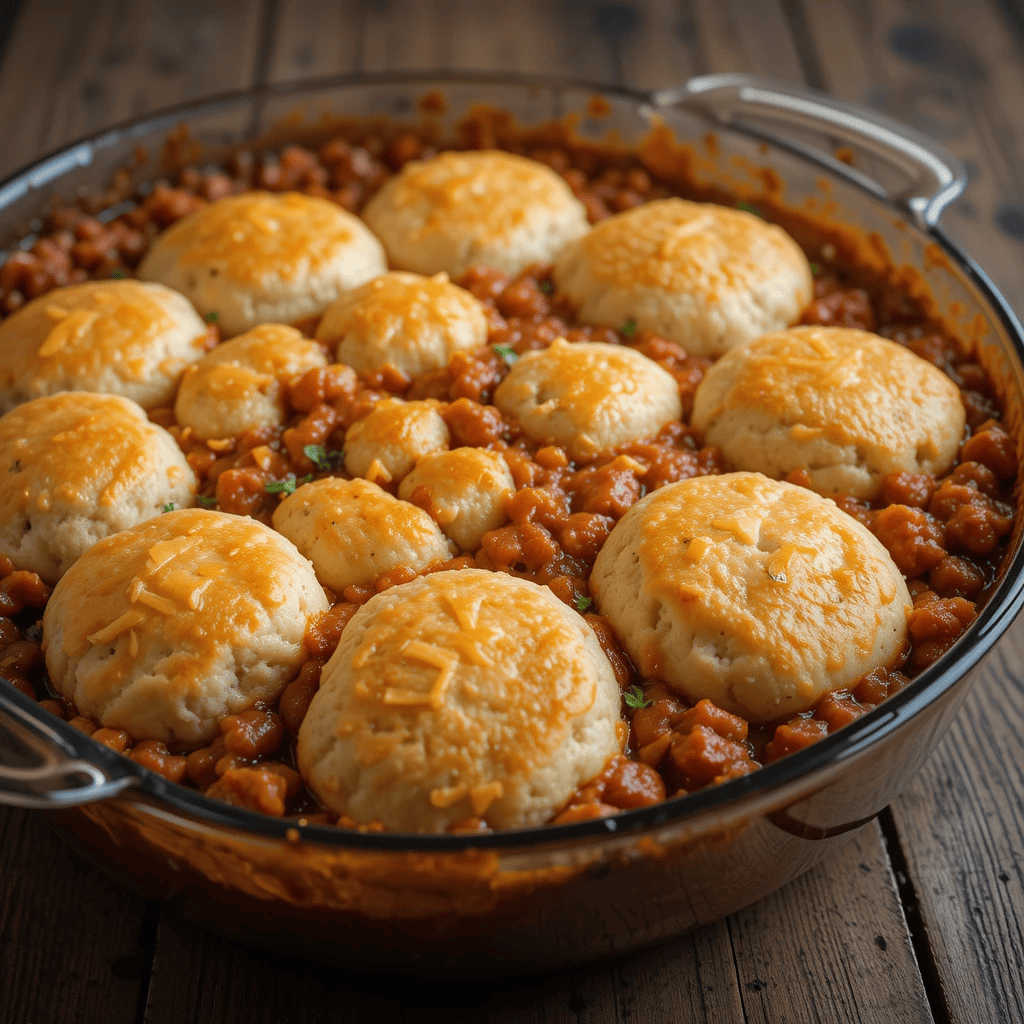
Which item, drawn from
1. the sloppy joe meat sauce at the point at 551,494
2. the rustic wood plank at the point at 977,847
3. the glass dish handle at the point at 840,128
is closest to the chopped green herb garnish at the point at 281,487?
the sloppy joe meat sauce at the point at 551,494

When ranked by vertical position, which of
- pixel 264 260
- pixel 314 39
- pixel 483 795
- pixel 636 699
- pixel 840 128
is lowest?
pixel 636 699

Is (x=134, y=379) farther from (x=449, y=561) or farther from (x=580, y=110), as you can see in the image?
(x=580, y=110)

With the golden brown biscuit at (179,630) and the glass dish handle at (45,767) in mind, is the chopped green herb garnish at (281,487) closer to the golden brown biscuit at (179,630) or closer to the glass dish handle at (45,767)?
the golden brown biscuit at (179,630)

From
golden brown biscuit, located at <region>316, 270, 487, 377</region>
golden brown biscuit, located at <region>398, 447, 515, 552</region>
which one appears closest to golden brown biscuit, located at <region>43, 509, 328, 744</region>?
golden brown biscuit, located at <region>398, 447, 515, 552</region>

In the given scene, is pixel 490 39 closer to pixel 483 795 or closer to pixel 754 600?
pixel 754 600

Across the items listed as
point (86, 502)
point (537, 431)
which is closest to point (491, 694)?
point (537, 431)

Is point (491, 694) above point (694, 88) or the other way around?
the other way around

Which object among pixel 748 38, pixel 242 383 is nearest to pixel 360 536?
pixel 242 383
